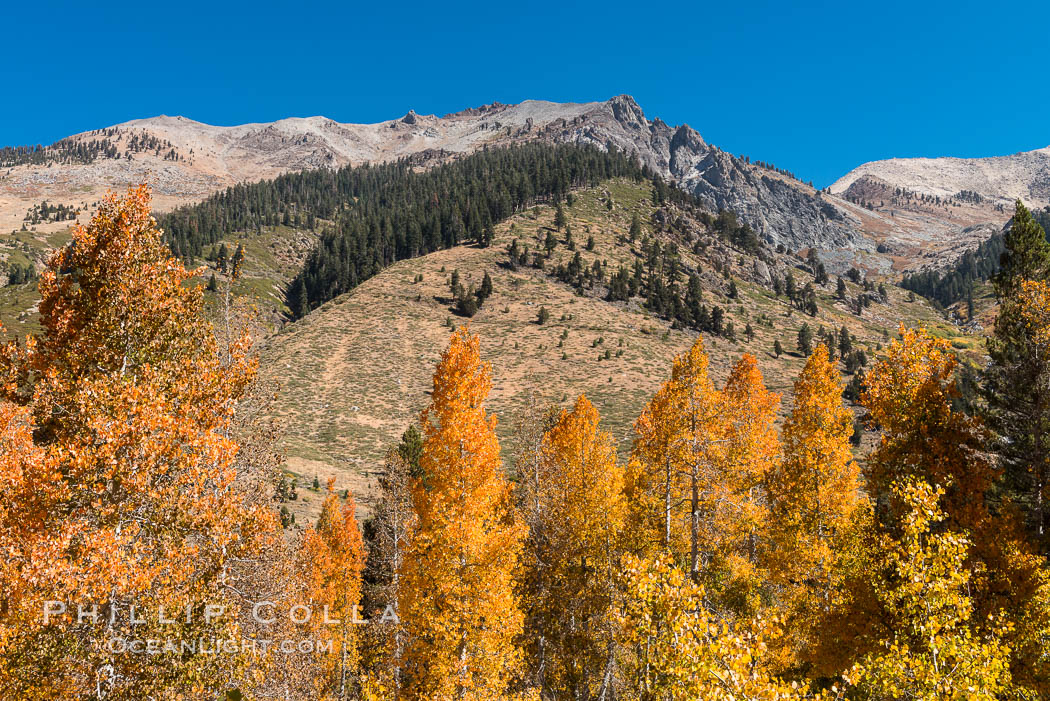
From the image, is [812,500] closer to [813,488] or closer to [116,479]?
[813,488]

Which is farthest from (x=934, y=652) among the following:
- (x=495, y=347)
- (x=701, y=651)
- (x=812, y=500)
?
(x=495, y=347)

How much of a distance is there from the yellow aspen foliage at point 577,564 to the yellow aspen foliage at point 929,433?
9.25 m

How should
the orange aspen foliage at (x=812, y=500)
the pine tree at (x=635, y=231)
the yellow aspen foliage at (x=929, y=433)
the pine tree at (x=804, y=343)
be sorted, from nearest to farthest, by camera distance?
the yellow aspen foliage at (x=929, y=433) < the orange aspen foliage at (x=812, y=500) < the pine tree at (x=804, y=343) < the pine tree at (x=635, y=231)

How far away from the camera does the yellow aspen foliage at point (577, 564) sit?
66.3 feet

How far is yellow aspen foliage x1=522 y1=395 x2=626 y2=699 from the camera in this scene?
2020cm

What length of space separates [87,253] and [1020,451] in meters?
27.4

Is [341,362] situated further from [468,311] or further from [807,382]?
[807,382]

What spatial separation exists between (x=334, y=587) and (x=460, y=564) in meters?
12.8

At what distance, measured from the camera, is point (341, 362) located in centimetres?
8538

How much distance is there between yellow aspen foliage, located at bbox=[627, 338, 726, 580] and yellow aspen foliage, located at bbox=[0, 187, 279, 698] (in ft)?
46.3

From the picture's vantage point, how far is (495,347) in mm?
93000

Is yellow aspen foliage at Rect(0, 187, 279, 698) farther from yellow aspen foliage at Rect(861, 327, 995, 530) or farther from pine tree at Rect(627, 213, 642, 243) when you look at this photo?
pine tree at Rect(627, 213, 642, 243)

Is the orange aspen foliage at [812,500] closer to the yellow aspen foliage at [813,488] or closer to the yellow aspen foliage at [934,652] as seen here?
the yellow aspen foliage at [813,488]

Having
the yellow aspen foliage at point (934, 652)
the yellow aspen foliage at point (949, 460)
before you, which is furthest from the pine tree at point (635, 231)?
the yellow aspen foliage at point (934, 652)
